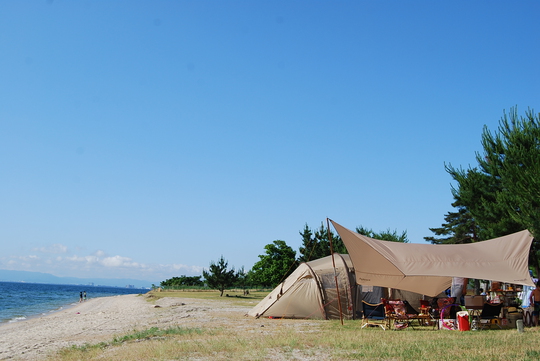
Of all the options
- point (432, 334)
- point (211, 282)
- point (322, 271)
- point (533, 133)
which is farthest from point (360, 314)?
point (211, 282)

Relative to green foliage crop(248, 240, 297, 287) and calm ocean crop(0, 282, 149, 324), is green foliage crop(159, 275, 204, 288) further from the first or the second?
green foliage crop(248, 240, 297, 287)

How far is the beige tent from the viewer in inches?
626

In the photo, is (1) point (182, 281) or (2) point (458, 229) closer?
(2) point (458, 229)

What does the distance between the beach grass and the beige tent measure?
3.97 m

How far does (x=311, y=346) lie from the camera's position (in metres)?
9.11

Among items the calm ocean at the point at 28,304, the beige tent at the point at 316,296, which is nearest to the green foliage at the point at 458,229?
the beige tent at the point at 316,296

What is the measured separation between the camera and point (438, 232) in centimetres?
3909

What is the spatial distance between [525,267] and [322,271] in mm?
6520

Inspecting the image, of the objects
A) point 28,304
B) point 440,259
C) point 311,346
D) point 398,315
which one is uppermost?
point 440,259

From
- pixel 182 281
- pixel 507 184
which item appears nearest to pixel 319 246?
pixel 507 184

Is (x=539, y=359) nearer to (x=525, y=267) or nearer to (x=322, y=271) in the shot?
(x=525, y=267)

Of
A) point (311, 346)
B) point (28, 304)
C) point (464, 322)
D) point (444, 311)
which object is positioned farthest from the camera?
point (28, 304)

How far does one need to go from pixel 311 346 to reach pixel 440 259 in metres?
5.41

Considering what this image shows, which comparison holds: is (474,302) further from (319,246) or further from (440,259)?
(319,246)
